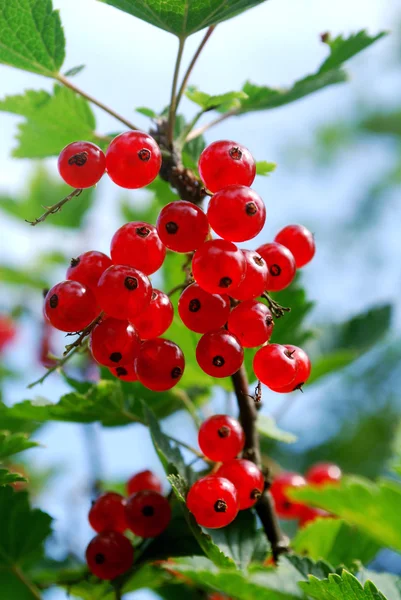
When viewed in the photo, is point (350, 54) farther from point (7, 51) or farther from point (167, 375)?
point (167, 375)

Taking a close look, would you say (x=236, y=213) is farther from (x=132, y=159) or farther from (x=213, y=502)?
(x=213, y=502)

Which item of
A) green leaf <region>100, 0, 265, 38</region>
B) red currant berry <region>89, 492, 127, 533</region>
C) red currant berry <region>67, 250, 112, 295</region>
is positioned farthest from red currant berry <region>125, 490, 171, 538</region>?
green leaf <region>100, 0, 265, 38</region>

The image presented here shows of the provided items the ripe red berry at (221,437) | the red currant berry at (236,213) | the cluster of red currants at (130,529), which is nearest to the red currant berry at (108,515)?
the cluster of red currants at (130,529)

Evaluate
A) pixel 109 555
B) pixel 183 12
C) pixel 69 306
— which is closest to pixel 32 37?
pixel 183 12

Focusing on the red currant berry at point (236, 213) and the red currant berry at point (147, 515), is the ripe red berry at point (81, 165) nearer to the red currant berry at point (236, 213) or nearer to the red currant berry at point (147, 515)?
the red currant berry at point (236, 213)

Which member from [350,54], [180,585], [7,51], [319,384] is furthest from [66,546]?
[350,54]

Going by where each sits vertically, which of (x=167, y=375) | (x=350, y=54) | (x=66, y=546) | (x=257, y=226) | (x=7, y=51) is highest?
(x=350, y=54)

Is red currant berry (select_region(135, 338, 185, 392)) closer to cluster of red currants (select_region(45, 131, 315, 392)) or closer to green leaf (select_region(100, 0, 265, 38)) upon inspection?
cluster of red currants (select_region(45, 131, 315, 392))

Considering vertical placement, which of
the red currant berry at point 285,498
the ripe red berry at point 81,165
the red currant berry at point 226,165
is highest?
the red currant berry at point 226,165
